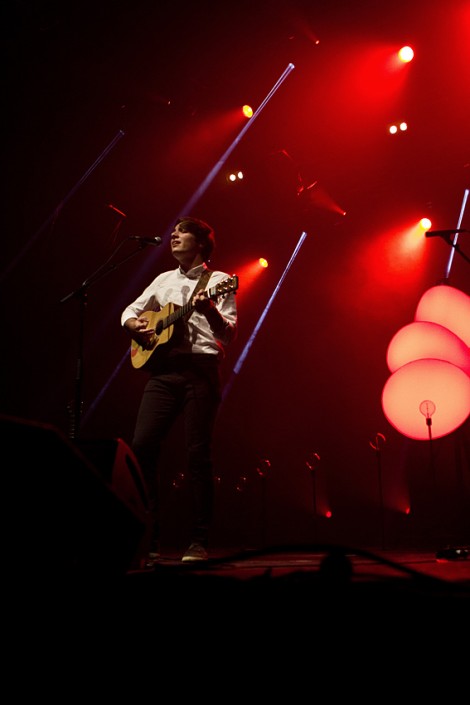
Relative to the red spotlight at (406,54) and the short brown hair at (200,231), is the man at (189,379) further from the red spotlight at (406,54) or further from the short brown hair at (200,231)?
the red spotlight at (406,54)

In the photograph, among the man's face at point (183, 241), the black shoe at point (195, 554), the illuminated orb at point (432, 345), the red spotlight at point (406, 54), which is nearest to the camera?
the black shoe at point (195, 554)

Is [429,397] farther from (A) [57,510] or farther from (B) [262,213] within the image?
(A) [57,510]

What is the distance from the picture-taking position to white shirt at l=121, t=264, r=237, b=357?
3.43 metres

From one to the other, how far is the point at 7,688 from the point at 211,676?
0.94ft

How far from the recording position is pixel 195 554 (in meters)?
3.04

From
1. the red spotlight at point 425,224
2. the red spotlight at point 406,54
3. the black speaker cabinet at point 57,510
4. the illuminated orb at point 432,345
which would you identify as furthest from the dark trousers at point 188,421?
the red spotlight at point 425,224

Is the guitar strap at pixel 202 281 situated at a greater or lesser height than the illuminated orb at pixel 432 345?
lesser

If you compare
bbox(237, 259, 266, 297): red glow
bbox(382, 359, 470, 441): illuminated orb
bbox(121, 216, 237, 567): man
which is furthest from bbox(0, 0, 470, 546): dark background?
bbox(121, 216, 237, 567): man

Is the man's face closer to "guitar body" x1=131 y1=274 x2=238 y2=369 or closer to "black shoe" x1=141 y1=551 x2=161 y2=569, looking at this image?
"guitar body" x1=131 y1=274 x2=238 y2=369

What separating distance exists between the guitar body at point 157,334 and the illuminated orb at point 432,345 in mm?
2732

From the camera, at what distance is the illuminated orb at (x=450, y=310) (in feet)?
18.2

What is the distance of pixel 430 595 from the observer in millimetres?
858

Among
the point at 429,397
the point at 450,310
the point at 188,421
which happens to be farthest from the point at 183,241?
the point at 450,310

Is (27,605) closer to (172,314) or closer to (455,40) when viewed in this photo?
(172,314)
